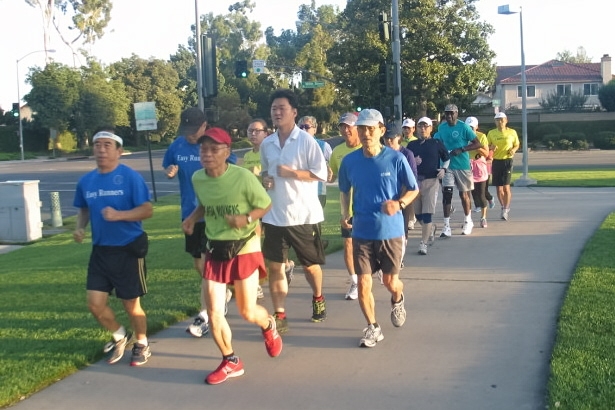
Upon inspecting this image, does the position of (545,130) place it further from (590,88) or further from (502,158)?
(502,158)

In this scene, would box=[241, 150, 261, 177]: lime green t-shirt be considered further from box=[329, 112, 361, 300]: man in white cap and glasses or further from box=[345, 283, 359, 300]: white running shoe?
box=[345, 283, 359, 300]: white running shoe

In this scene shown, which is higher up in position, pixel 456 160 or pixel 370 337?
pixel 456 160

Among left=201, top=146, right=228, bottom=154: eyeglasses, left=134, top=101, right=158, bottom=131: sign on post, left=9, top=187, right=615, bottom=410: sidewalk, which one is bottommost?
left=9, top=187, right=615, bottom=410: sidewalk

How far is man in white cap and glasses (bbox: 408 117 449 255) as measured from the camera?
993cm

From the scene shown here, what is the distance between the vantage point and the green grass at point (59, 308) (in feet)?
17.6

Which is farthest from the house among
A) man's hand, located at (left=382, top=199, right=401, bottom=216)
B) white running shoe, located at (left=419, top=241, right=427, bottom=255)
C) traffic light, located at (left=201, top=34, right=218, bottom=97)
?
man's hand, located at (left=382, top=199, right=401, bottom=216)

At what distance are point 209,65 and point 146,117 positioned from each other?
8722 millimetres

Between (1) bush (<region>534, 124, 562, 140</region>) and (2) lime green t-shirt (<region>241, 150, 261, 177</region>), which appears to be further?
(1) bush (<region>534, 124, 562, 140</region>)

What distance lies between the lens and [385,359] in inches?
215

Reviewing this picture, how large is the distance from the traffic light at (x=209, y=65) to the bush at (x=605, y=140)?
1692 inches

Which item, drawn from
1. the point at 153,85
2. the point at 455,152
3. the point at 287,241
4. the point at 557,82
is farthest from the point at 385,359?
the point at 557,82

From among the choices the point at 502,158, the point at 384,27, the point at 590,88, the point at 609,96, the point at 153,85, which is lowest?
the point at 502,158

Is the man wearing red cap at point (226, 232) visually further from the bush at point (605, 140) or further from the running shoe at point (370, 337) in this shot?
the bush at point (605, 140)

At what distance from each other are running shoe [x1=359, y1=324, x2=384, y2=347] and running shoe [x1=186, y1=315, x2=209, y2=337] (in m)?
1.35
